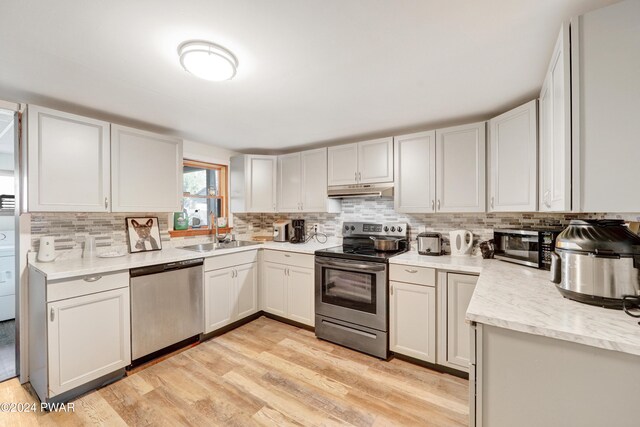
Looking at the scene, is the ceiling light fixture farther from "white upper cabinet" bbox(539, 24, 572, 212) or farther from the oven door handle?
the oven door handle

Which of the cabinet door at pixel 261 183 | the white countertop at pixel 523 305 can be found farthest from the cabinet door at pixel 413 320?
the cabinet door at pixel 261 183

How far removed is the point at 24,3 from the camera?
1.13m

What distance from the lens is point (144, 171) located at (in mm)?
2570

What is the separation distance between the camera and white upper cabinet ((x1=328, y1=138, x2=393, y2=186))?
2.85m

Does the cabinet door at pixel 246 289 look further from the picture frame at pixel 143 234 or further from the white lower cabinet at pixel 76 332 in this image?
the white lower cabinet at pixel 76 332

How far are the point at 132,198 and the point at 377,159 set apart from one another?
2.48 meters

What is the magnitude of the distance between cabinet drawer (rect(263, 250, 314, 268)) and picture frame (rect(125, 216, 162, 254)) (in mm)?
1197

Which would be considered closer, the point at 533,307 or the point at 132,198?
the point at 533,307

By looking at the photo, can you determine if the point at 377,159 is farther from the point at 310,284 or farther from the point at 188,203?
the point at 188,203

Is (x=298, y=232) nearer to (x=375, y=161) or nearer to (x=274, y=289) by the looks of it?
(x=274, y=289)

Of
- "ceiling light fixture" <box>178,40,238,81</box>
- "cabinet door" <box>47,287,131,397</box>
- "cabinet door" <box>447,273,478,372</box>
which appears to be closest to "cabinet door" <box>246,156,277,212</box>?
"cabinet door" <box>47,287,131,397</box>

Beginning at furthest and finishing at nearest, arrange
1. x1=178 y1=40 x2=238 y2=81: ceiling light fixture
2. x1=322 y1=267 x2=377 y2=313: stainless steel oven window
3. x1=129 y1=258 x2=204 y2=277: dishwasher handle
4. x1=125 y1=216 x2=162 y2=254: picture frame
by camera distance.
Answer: x1=125 y1=216 x2=162 y2=254: picture frame < x1=322 y1=267 x2=377 y2=313: stainless steel oven window < x1=129 y1=258 x2=204 y2=277: dishwasher handle < x1=178 y1=40 x2=238 y2=81: ceiling light fixture

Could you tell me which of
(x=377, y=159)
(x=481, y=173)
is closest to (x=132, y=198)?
(x=377, y=159)

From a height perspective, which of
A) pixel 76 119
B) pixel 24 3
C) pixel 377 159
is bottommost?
pixel 377 159
